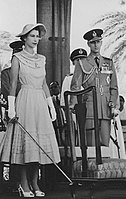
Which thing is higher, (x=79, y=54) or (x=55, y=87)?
(x=79, y=54)

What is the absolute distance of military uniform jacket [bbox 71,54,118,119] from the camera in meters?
6.55

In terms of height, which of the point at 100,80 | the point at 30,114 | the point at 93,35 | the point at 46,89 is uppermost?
the point at 93,35

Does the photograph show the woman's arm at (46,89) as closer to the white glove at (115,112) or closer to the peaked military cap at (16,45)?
the peaked military cap at (16,45)

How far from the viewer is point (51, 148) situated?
634cm

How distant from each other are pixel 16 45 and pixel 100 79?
107 centimetres

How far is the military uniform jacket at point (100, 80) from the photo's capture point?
655cm

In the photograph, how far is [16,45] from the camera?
6504 millimetres

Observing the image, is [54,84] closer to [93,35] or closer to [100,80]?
[100,80]

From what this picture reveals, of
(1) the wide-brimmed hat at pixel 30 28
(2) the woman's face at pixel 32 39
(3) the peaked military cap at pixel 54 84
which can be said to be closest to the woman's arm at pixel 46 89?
(3) the peaked military cap at pixel 54 84

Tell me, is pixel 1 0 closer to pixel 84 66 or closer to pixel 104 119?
pixel 84 66

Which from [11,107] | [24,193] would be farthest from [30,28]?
[24,193]

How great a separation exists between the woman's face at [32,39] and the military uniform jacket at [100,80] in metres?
0.60

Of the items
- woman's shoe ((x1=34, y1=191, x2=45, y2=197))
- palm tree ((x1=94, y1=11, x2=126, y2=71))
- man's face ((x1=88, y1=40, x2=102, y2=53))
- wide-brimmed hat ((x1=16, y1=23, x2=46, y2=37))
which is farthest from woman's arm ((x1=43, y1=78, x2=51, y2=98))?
woman's shoe ((x1=34, y1=191, x2=45, y2=197))

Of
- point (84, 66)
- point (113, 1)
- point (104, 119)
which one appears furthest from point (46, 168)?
point (113, 1)
